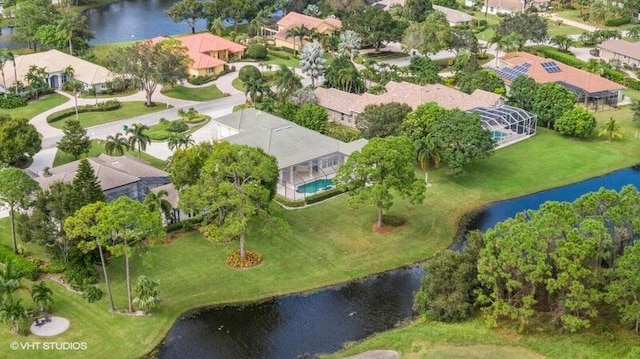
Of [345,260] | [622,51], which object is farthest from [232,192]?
[622,51]

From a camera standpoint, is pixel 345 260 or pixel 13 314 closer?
pixel 13 314

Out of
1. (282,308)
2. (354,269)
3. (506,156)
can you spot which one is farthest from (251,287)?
(506,156)

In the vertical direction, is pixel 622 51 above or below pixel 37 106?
above

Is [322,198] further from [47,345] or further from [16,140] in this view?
[16,140]

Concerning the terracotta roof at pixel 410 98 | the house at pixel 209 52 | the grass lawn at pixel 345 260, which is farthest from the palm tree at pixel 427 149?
the house at pixel 209 52

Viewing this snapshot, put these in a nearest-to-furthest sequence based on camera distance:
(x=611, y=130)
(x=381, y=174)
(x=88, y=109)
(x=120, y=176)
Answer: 1. (x=381, y=174)
2. (x=120, y=176)
3. (x=611, y=130)
4. (x=88, y=109)

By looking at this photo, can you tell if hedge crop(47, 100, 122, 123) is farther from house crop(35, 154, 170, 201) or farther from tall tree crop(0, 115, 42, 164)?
house crop(35, 154, 170, 201)
